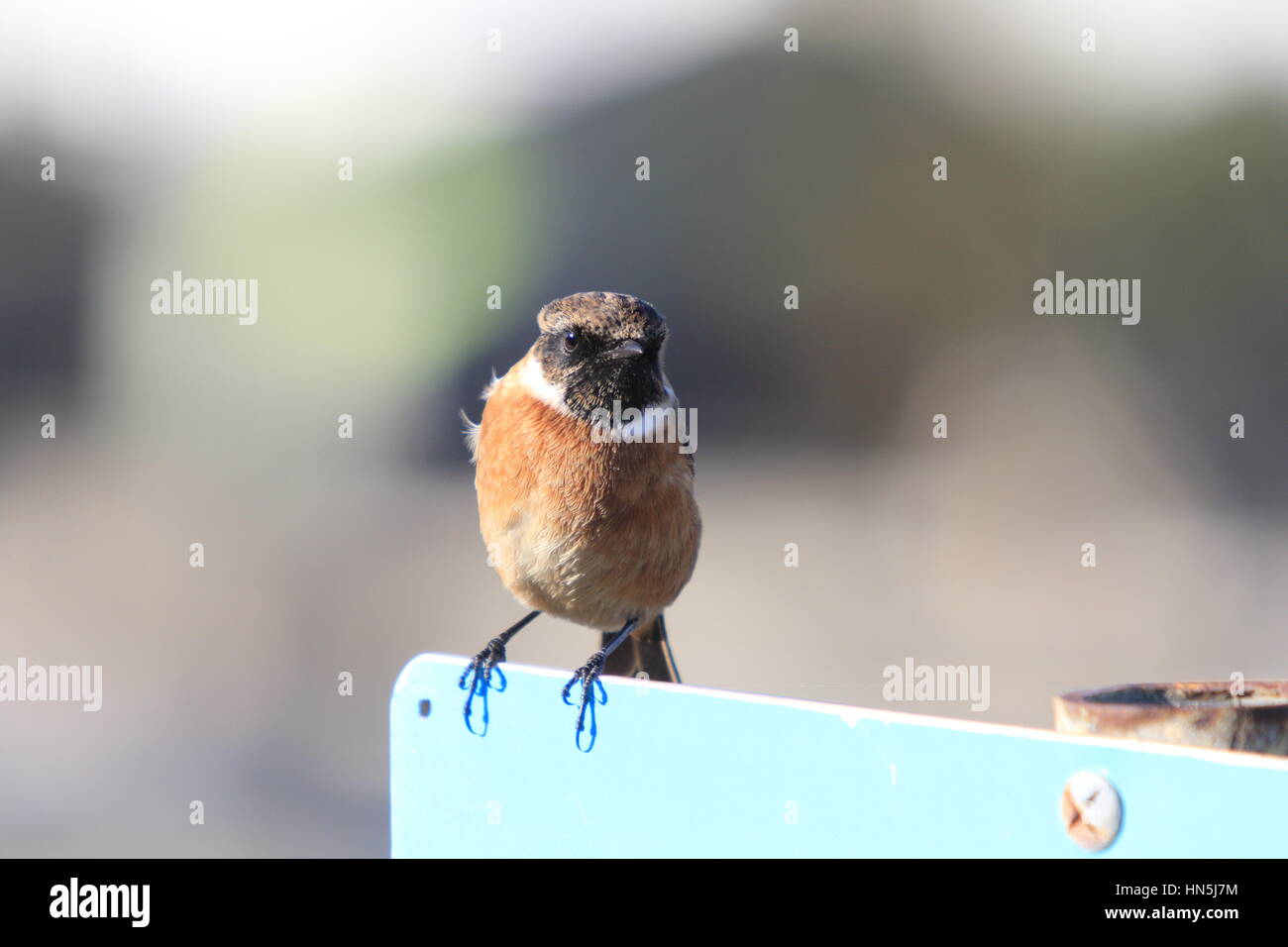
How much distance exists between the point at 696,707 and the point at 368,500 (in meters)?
12.9

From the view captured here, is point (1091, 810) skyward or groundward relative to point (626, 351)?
groundward

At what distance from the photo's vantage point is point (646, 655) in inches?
198

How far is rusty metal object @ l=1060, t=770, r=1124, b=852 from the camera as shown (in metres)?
1.90

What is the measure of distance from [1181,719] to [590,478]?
2459 millimetres

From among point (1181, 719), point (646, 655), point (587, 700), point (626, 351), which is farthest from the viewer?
point (646, 655)

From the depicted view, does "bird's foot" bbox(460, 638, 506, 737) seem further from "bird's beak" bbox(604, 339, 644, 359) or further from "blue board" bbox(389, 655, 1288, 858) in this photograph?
"bird's beak" bbox(604, 339, 644, 359)

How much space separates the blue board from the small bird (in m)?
1.18

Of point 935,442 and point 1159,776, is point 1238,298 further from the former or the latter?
point 1159,776

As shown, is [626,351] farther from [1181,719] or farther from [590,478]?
[1181,719]

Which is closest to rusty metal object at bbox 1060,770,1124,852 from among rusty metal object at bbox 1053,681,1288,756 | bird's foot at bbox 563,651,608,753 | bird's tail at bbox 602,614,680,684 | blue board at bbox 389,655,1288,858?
blue board at bbox 389,655,1288,858

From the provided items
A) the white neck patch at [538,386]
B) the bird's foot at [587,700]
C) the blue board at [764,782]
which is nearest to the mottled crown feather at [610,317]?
the white neck patch at [538,386]

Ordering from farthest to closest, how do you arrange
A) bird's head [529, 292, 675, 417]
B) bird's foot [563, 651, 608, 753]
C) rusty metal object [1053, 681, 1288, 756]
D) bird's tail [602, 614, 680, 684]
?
1. bird's tail [602, 614, 680, 684]
2. bird's head [529, 292, 675, 417]
3. bird's foot [563, 651, 608, 753]
4. rusty metal object [1053, 681, 1288, 756]

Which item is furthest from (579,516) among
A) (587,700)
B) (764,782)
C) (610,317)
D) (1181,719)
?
(1181,719)

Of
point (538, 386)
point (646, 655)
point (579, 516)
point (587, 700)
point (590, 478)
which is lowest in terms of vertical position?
point (646, 655)
